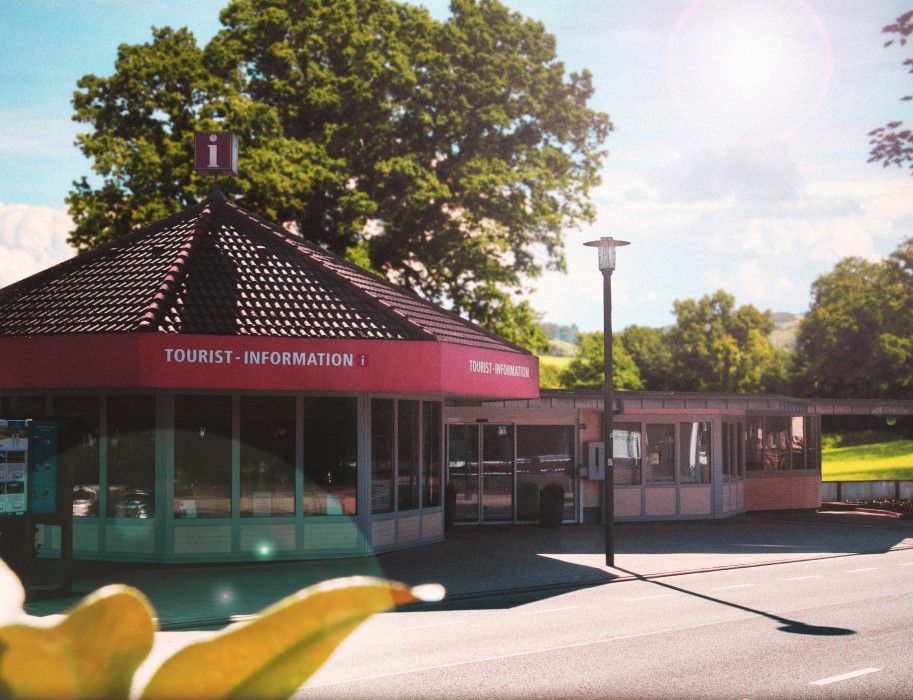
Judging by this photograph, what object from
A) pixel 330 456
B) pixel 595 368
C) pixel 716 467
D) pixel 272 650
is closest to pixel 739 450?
pixel 716 467

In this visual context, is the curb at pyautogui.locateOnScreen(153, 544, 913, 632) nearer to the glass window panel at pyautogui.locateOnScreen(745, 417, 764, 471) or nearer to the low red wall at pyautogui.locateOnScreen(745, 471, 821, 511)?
the glass window panel at pyautogui.locateOnScreen(745, 417, 764, 471)

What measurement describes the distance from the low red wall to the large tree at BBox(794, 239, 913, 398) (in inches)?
1405

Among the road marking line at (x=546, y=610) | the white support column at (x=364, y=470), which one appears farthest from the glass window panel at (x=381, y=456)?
the road marking line at (x=546, y=610)

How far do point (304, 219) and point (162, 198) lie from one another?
399 cm

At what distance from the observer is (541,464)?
2506 centimetres

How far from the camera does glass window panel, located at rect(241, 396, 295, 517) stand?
17.7m

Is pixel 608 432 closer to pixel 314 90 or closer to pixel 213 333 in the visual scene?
pixel 213 333

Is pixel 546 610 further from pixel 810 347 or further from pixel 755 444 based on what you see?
pixel 810 347

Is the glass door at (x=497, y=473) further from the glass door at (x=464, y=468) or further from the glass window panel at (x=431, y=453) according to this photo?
the glass window panel at (x=431, y=453)

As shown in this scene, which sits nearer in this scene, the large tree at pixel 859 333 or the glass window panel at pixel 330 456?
the glass window panel at pixel 330 456

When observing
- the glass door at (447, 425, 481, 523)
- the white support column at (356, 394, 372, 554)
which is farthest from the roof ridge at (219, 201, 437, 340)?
the glass door at (447, 425, 481, 523)

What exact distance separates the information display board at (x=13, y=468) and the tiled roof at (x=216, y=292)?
7.03ft

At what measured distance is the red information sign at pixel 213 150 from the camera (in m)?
20.1

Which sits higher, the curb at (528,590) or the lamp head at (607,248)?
the lamp head at (607,248)
